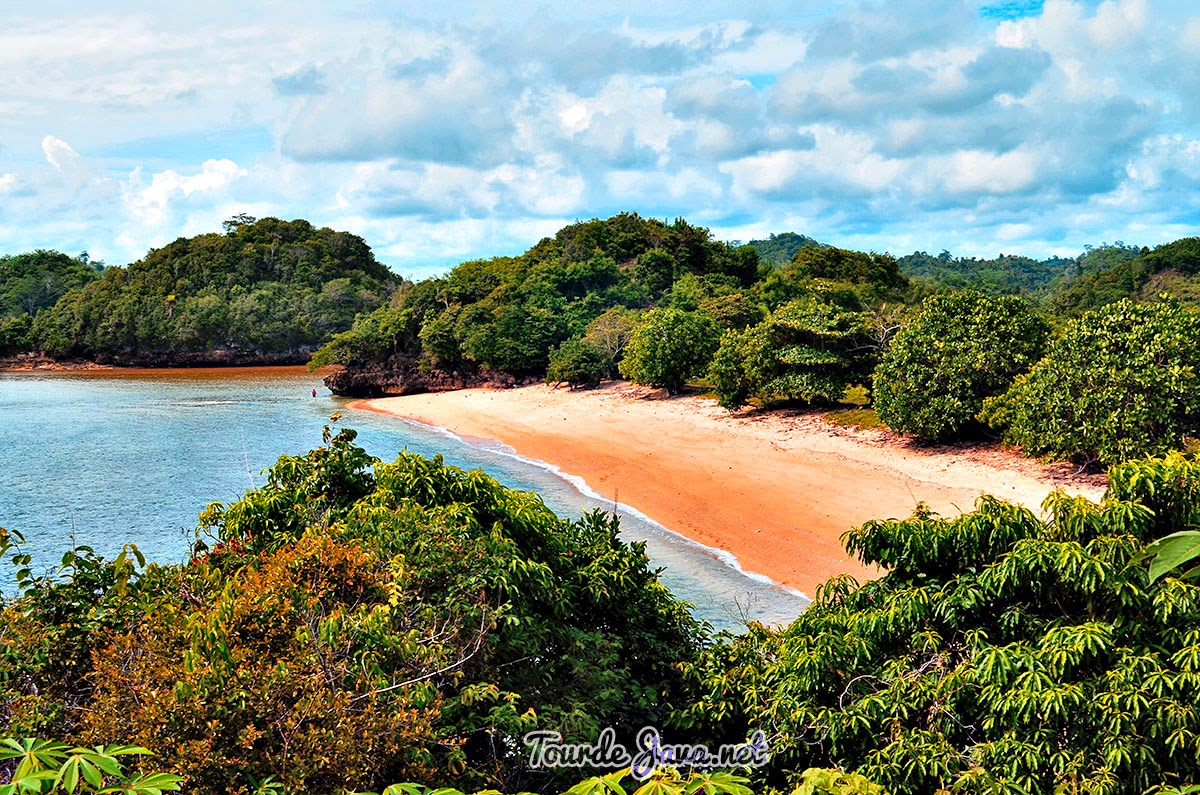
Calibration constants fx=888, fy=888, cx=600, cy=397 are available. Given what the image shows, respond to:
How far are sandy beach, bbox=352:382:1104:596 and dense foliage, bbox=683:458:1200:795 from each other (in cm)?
889

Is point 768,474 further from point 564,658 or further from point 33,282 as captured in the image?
point 33,282

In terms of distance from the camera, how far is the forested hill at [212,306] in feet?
249

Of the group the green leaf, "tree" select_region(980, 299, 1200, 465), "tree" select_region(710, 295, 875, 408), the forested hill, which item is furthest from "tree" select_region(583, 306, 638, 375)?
the green leaf

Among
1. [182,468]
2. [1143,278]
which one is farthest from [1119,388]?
[1143,278]

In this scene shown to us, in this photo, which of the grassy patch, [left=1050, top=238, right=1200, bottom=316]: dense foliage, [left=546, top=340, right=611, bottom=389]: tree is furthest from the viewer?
[left=1050, top=238, right=1200, bottom=316]: dense foliage

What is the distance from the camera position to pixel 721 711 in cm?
670

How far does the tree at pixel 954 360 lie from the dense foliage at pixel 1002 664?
57.3ft

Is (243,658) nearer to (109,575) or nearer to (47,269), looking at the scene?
(109,575)

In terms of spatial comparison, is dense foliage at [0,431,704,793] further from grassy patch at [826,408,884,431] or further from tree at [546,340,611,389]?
tree at [546,340,611,389]

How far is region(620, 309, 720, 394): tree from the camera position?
36.8 m

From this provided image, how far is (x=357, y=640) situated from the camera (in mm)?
5344

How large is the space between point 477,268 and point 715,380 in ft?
108

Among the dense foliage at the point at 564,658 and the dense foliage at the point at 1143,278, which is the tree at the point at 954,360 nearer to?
the dense foliage at the point at 564,658

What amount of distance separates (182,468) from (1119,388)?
26.5 metres
